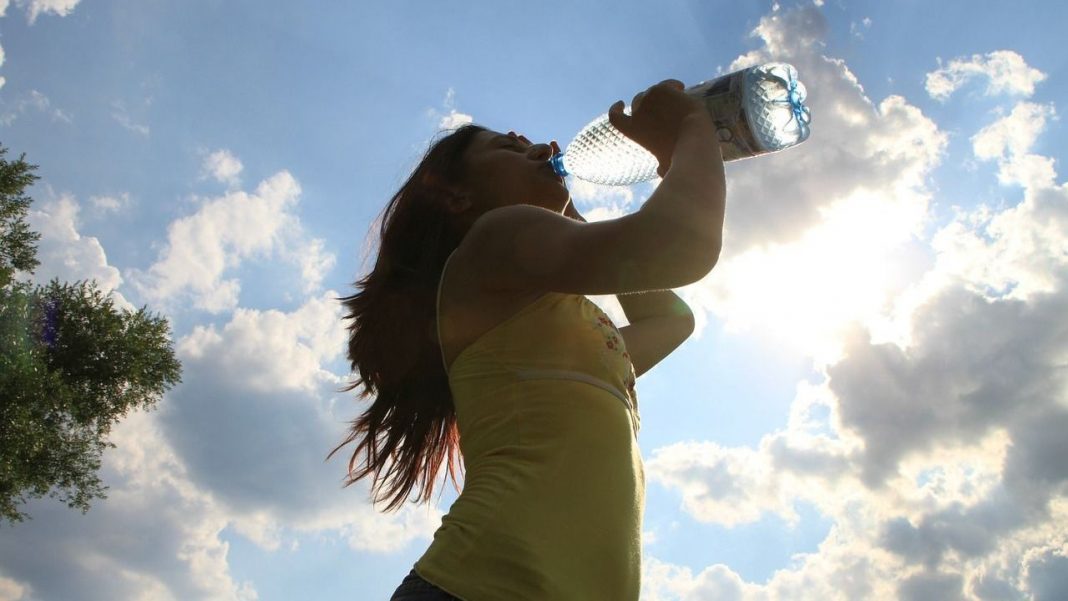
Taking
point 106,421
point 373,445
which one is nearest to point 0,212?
point 106,421

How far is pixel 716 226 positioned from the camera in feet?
5.14

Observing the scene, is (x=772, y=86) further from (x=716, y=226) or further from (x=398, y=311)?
(x=398, y=311)

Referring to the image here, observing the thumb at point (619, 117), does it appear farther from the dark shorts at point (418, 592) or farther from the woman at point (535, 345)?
the dark shorts at point (418, 592)

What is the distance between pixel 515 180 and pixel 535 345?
77 centimetres

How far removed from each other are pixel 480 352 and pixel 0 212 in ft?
59.0

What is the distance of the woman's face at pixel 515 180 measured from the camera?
231 centimetres

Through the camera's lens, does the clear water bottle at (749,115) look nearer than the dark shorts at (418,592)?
No

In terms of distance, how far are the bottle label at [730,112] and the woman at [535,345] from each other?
45 cm

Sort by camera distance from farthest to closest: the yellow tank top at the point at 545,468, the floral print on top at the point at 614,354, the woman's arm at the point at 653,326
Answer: the woman's arm at the point at 653,326
the floral print on top at the point at 614,354
the yellow tank top at the point at 545,468

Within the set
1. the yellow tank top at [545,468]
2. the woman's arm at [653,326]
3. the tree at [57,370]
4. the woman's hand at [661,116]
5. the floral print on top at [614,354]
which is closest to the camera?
the yellow tank top at [545,468]

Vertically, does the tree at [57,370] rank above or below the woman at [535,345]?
above

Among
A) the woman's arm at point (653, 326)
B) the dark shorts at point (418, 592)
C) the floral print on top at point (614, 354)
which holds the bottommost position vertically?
the dark shorts at point (418, 592)

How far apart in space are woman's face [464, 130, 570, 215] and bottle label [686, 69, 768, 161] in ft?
1.75

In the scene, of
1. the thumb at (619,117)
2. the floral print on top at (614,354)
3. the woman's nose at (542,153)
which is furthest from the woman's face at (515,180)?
the floral print on top at (614,354)
